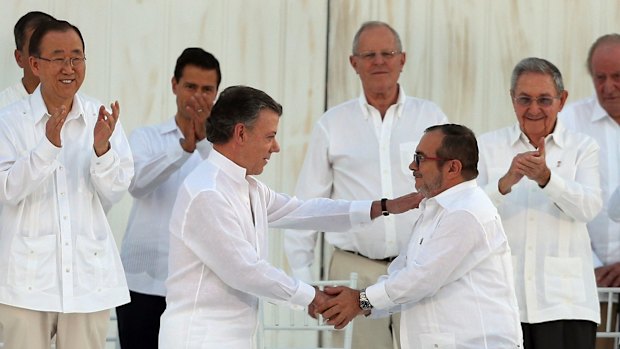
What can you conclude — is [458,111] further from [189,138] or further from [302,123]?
[189,138]

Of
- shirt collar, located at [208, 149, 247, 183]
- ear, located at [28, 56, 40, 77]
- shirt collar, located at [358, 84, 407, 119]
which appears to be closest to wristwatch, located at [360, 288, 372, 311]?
shirt collar, located at [208, 149, 247, 183]

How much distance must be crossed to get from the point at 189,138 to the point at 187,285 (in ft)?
3.90

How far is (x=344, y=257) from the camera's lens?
594 cm

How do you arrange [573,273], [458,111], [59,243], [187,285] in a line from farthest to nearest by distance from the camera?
[458,111] < [573,273] < [59,243] < [187,285]

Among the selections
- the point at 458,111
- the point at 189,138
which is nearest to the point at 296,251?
the point at 189,138

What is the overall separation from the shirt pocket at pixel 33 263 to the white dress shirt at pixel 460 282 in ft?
3.87

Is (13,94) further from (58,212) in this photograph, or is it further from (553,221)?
(553,221)

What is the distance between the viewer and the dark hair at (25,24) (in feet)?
18.6

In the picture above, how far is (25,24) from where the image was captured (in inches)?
224

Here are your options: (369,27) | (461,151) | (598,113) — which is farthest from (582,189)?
(369,27)

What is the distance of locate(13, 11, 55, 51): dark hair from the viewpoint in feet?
18.6

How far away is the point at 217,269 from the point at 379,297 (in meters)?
0.63

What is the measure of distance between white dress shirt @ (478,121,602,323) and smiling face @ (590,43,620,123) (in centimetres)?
50

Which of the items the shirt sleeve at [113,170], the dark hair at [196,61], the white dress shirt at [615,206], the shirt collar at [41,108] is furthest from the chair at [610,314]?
the shirt collar at [41,108]
